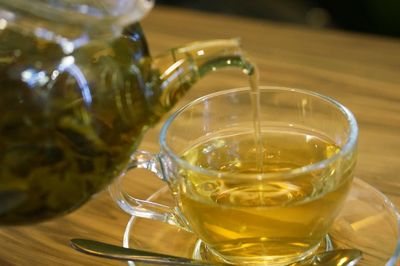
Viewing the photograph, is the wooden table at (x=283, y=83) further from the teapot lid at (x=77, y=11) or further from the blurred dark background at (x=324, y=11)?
the blurred dark background at (x=324, y=11)

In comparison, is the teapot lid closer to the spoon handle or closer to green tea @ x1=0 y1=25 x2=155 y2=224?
green tea @ x1=0 y1=25 x2=155 y2=224

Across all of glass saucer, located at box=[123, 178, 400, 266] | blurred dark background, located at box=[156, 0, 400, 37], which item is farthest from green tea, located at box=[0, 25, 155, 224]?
blurred dark background, located at box=[156, 0, 400, 37]

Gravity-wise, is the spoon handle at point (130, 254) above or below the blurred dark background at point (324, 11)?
below

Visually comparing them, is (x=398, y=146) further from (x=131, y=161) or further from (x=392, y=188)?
(x=131, y=161)

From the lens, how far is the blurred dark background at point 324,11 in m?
1.60

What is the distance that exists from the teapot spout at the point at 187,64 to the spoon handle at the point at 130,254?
14cm

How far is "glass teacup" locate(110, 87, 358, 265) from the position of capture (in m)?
0.57

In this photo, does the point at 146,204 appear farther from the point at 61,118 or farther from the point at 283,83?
the point at 283,83

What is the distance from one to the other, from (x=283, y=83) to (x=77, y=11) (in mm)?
527

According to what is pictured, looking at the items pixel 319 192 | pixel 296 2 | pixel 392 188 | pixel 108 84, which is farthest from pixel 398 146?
pixel 296 2

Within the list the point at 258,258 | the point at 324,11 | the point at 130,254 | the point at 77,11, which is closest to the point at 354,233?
the point at 258,258

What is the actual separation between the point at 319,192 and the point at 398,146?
0.27 m

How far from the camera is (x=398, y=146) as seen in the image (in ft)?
2.65

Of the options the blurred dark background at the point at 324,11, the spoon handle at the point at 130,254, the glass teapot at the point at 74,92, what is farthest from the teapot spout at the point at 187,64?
the blurred dark background at the point at 324,11
